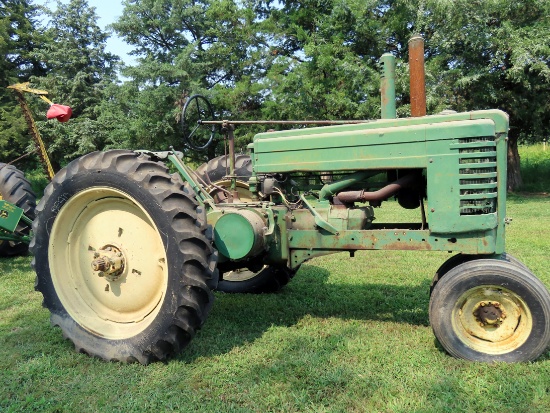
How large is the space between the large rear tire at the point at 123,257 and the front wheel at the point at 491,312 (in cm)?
150

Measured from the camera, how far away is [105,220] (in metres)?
3.36

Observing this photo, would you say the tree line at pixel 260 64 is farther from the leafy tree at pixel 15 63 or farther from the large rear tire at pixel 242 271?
the large rear tire at pixel 242 271

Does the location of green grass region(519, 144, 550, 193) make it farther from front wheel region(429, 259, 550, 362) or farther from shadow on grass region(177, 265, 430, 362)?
front wheel region(429, 259, 550, 362)

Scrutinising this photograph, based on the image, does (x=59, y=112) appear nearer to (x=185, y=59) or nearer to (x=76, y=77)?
(x=185, y=59)

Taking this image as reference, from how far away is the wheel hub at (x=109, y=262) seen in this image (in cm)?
317

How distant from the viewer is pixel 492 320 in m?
2.82

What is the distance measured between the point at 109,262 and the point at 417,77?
244cm

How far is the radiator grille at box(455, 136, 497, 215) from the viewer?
2.85 m

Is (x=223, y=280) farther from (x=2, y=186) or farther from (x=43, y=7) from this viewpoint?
(x=43, y=7)

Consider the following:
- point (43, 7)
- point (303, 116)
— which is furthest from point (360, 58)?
point (43, 7)

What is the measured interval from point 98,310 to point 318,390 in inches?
68.5

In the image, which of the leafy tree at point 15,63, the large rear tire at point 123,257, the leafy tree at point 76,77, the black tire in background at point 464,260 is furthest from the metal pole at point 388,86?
the leafy tree at point 15,63

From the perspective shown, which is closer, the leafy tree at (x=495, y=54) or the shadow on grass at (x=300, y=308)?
the shadow on grass at (x=300, y=308)

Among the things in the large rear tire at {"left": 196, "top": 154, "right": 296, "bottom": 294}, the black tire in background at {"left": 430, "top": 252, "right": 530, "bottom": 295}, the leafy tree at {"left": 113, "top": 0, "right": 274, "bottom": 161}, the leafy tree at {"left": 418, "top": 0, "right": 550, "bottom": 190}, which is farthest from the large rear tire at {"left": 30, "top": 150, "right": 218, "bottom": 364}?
the leafy tree at {"left": 113, "top": 0, "right": 274, "bottom": 161}
